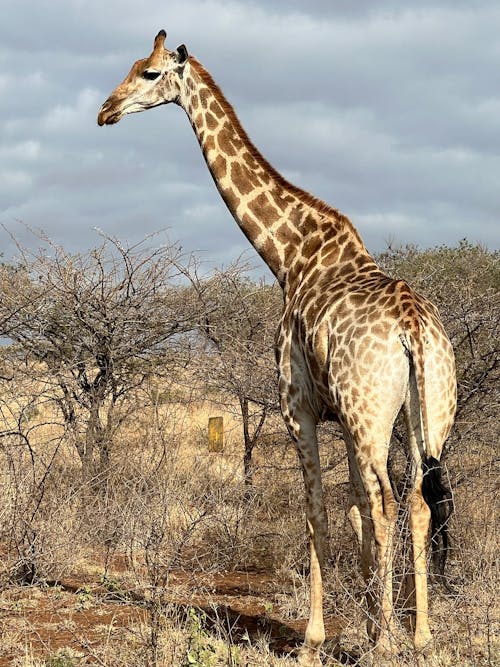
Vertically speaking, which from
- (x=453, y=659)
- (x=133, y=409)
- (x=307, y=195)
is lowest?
(x=453, y=659)

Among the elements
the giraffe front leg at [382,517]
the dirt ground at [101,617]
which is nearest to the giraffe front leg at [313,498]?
the dirt ground at [101,617]

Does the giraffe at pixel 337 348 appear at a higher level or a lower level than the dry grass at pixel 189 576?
higher

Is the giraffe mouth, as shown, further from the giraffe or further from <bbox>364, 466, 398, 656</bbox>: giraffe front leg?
<bbox>364, 466, 398, 656</bbox>: giraffe front leg

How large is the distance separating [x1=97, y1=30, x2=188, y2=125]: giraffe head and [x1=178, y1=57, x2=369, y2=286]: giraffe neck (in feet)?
0.32

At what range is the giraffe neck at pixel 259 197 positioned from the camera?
A: 6.18 meters

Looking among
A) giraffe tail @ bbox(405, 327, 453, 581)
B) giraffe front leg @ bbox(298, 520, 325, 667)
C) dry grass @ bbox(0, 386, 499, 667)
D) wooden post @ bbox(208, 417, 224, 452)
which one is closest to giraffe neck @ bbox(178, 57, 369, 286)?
giraffe tail @ bbox(405, 327, 453, 581)

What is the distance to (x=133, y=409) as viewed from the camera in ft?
29.9

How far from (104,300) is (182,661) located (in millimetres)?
4608

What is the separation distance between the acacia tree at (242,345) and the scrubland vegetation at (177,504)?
0.03 m

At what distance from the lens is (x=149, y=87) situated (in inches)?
274

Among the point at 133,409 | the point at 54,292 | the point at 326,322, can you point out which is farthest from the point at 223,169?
the point at 133,409

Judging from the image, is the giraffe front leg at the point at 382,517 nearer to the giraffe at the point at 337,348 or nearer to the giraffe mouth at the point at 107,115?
the giraffe at the point at 337,348

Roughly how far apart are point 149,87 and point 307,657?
446cm

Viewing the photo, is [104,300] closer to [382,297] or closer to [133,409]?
[133,409]
